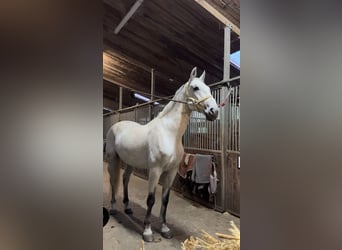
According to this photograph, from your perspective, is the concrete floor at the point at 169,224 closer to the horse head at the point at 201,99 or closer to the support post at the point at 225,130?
the support post at the point at 225,130

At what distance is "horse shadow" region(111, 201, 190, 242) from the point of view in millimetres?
1844

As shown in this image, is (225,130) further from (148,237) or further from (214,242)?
(148,237)

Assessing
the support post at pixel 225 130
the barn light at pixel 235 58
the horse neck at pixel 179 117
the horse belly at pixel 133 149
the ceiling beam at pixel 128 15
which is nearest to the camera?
the horse neck at pixel 179 117

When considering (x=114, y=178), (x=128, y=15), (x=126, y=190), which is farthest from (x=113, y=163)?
(x=128, y=15)

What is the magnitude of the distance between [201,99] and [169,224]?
1.26m

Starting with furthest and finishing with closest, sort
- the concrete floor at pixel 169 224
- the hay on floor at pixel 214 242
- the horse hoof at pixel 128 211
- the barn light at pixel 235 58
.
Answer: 1. the barn light at pixel 235 58
2. the horse hoof at pixel 128 211
3. the concrete floor at pixel 169 224
4. the hay on floor at pixel 214 242

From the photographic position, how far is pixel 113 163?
2.41 metres

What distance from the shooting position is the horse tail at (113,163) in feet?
7.73

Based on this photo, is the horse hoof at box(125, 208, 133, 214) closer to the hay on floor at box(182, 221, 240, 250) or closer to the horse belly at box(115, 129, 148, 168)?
the horse belly at box(115, 129, 148, 168)

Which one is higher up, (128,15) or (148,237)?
(128,15)

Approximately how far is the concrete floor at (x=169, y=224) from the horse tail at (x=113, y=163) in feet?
1.07

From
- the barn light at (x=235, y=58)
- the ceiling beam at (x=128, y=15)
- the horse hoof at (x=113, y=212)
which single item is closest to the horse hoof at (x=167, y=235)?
the horse hoof at (x=113, y=212)

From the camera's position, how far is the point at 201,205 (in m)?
2.69

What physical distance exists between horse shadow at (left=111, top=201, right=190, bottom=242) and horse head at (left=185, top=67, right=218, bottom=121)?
1.05 metres
